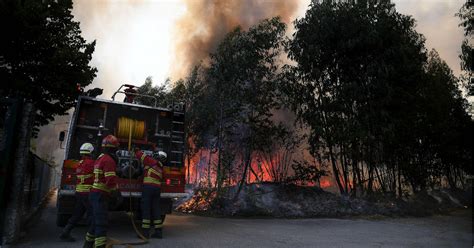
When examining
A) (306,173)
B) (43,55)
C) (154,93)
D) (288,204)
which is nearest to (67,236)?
(43,55)

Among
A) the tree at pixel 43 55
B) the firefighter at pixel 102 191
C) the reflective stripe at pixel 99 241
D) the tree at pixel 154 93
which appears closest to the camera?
the reflective stripe at pixel 99 241

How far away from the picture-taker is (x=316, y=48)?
1429 cm

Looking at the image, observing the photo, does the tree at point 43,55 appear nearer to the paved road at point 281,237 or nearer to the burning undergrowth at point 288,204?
the paved road at point 281,237

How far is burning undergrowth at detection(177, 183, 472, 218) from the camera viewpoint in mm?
13734

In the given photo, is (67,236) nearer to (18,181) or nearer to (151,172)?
(18,181)

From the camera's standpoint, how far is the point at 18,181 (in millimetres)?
6000

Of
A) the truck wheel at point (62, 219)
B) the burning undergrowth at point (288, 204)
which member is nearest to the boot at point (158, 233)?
the truck wheel at point (62, 219)

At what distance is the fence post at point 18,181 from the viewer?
228 inches

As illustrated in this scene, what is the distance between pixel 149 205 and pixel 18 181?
231 centimetres

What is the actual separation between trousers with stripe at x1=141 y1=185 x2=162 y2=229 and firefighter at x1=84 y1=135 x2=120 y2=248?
3.90 feet

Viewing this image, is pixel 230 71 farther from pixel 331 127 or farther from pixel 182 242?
pixel 182 242

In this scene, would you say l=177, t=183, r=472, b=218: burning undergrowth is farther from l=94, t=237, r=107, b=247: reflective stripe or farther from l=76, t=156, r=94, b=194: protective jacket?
l=94, t=237, r=107, b=247: reflective stripe

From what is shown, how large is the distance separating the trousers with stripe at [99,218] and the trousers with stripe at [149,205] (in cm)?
138

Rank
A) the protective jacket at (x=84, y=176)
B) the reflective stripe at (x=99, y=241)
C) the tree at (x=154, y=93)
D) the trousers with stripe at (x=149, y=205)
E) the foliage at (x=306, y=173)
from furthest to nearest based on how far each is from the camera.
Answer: the tree at (x=154, y=93)
the foliage at (x=306, y=173)
the trousers with stripe at (x=149, y=205)
the protective jacket at (x=84, y=176)
the reflective stripe at (x=99, y=241)
